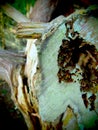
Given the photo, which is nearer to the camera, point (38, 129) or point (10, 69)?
point (10, 69)

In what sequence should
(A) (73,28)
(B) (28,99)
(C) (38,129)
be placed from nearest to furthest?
(A) (73,28) → (B) (28,99) → (C) (38,129)

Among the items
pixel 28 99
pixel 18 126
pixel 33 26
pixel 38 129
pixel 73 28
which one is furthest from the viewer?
pixel 18 126

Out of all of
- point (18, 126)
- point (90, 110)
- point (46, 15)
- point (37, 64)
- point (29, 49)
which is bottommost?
point (18, 126)

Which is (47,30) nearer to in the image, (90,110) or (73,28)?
(73,28)

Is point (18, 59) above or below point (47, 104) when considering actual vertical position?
above

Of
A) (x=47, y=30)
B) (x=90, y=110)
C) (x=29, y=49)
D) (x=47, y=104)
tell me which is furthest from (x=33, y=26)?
(x=90, y=110)

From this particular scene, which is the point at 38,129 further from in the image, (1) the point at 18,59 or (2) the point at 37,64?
(2) the point at 37,64
